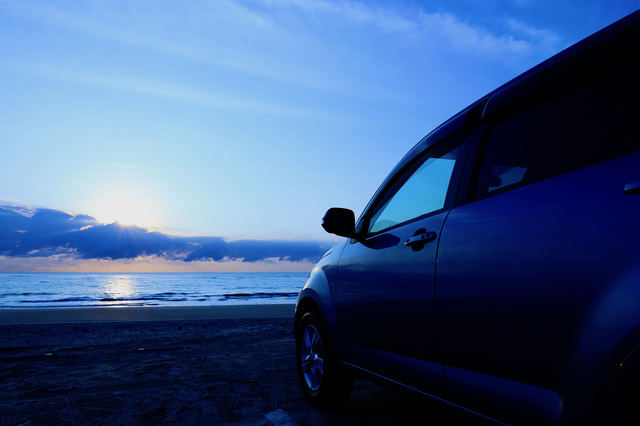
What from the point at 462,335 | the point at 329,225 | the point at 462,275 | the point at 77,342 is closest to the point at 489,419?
the point at 462,335

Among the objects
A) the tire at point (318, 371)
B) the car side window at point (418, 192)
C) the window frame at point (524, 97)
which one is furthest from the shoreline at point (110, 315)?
the window frame at point (524, 97)

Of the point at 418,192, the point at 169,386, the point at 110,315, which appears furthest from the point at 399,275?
the point at 110,315

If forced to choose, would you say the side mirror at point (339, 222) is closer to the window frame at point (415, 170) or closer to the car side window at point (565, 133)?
the window frame at point (415, 170)

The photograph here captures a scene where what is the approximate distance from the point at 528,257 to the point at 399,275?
2.87 ft

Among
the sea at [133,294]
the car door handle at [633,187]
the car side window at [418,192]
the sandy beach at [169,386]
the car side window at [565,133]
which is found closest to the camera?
the car door handle at [633,187]

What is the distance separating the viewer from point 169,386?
418 cm

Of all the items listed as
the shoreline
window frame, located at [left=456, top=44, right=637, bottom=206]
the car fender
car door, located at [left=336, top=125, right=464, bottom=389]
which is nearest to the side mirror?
car door, located at [left=336, top=125, right=464, bottom=389]

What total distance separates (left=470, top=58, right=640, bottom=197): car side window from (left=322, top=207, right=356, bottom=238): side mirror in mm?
1193

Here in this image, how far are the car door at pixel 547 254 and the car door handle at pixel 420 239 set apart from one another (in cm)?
10

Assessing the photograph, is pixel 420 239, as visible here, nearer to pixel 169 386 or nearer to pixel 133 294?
pixel 169 386

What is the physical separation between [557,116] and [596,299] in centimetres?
82

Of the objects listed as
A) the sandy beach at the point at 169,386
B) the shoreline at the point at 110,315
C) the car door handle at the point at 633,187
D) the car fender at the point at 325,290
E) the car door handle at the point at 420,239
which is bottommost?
the shoreline at the point at 110,315

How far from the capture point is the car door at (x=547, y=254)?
1344 mm

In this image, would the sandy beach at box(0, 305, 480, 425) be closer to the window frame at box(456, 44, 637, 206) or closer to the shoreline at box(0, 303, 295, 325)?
the window frame at box(456, 44, 637, 206)
